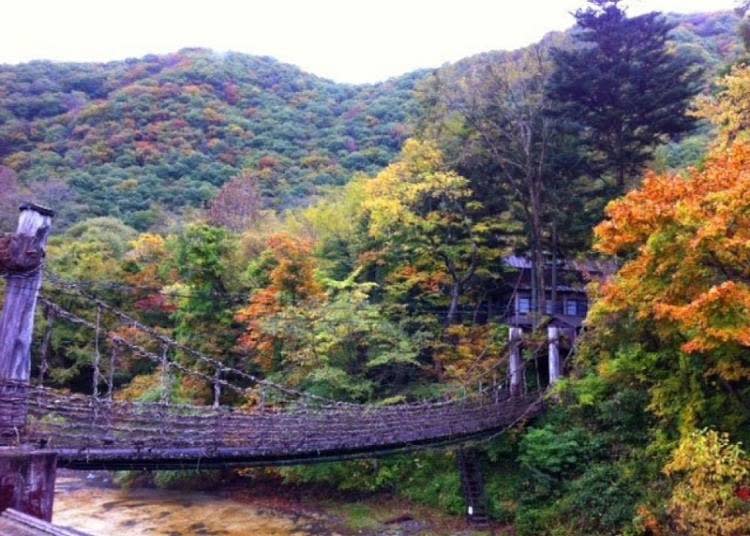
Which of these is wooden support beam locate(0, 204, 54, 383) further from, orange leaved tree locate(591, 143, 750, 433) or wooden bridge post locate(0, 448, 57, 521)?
orange leaved tree locate(591, 143, 750, 433)

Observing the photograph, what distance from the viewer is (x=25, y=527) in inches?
90.8

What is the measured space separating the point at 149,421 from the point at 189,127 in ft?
114

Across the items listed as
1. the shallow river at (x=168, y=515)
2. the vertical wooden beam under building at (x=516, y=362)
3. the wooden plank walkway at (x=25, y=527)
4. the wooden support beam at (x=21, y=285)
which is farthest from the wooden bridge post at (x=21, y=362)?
the vertical wooden beam under building at (x=516, y=362)

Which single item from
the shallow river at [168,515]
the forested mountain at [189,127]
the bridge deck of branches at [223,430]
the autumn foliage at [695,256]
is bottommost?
the shallow river at [168,515]

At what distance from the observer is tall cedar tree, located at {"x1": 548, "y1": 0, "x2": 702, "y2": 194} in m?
13.5

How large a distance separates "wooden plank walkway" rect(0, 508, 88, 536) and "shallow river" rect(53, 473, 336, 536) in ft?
30.0

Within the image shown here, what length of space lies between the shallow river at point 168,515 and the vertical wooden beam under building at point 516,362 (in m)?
4.64

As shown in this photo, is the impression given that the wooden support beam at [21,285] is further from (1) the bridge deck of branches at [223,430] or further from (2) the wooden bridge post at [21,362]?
(1) the bridge deck of branches at [223,430]

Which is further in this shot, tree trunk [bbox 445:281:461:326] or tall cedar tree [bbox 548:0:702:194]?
tree trunk [bbox 445:281:461:326]

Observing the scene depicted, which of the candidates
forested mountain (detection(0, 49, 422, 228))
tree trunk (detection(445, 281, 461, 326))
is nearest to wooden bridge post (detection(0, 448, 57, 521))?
tree trunk (detection(445, 281, 461, 326))

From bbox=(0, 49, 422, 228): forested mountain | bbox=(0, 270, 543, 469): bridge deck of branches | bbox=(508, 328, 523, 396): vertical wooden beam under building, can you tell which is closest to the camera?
bbox=(0, 270, 543, 469): bridge deck of branches

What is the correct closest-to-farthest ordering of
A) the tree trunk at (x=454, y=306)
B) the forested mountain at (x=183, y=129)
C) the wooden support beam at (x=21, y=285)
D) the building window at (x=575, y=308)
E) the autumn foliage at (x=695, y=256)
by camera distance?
the wooden support beam at (x=21, y=285) → the autumn foliage at (x=695, y=256) → the tree trunk at (x=454, y=306) → the building window at (x=575, y=308) → the forested mountain at (x=183, y=129)

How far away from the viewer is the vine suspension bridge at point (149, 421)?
11.1 feet

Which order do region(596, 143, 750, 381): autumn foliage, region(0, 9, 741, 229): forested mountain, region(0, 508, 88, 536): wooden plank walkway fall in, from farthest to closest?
region(0, 9, 741, 229): forested mountain
region(596, 143, 750, 381): autumn foliage
region(0, 508, 88, 536): wooden plank walkway
